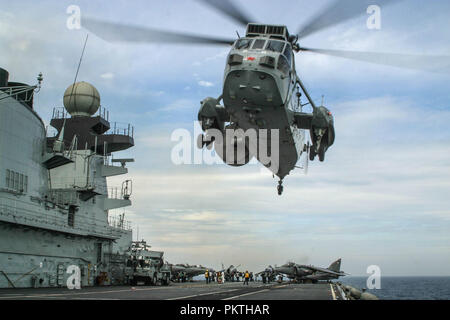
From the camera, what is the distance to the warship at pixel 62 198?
31.0 metres

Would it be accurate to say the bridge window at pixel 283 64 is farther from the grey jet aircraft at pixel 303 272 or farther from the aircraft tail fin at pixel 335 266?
the aircraft tail fin at pixel 335 266

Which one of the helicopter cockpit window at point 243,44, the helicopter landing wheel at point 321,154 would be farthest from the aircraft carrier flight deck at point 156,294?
the helicopter cockpit window at point 243,44

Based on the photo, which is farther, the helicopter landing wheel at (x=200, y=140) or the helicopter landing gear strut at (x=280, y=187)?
the helicopter landing gear strut at (x=280, y=187)

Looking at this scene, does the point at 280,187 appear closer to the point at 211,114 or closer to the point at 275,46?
the point at 211,114

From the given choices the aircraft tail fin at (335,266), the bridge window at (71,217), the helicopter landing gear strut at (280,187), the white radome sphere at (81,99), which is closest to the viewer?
the helicopter landing gear strut at (280,187)

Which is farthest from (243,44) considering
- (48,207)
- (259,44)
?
(48,207)

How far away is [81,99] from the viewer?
43.2 m

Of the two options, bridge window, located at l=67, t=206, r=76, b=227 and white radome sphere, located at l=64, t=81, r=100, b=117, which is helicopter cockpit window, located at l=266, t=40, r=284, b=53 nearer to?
bridge window, located at l=67, t=206, r=76, b=227

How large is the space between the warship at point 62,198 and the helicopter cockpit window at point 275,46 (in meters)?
16.3

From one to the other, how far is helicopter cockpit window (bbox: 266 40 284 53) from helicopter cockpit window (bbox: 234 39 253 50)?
80 cm

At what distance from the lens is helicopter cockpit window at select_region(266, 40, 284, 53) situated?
62.6 feet

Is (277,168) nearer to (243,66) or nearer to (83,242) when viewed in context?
(243,66)

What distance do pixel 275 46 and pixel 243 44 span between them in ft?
4.38
